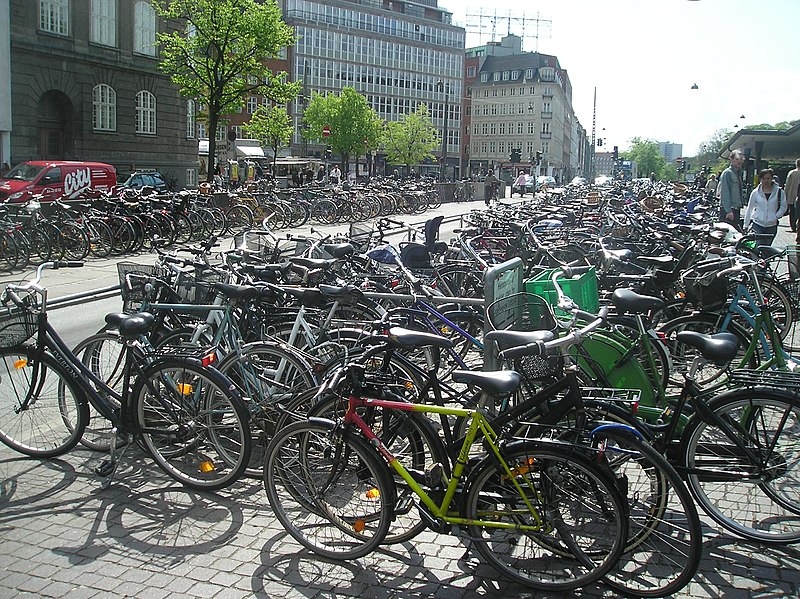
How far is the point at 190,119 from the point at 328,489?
4368 centimetres

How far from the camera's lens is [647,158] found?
150 m

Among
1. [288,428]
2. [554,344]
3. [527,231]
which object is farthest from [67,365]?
[527,231]

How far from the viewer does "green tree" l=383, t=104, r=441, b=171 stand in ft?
254

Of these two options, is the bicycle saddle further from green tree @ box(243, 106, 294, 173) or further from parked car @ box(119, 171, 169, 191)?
green tree @ box(243, 106, 294, 173)

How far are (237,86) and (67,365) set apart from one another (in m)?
29.9

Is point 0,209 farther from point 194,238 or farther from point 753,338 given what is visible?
point 753,338

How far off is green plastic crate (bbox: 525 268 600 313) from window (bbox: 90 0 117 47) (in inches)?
1411

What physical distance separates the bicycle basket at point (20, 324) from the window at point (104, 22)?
3557cm

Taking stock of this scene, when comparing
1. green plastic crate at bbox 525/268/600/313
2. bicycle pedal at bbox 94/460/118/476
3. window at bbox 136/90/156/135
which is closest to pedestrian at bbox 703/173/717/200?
green plastic crate at bbox 525/268/600/313

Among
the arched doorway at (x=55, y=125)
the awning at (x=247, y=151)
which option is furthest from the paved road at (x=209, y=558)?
the awning at (x=247, y=151)

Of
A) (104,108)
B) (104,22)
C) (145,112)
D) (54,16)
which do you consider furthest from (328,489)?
(145,112)

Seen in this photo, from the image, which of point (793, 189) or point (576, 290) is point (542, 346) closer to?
point (576, 290)

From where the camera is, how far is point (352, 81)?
9338 cm

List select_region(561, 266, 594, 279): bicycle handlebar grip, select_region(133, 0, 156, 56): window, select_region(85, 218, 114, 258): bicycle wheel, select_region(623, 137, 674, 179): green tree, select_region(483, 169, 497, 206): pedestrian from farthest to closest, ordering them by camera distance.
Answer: select_region(623, 137, 674, 179): green tree, select_region(483, 169, 497, 206): pedestrian, select_region(133, 0, 156, 56): window, select_region(85, 218, 114, 258): bicycle wheel, select_region(561, 266, 594, 279): bicycle handlebar grip
